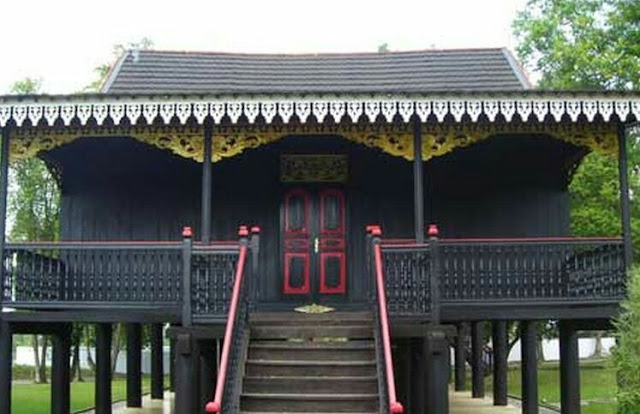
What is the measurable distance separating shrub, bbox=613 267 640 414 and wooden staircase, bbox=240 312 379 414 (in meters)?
3.12

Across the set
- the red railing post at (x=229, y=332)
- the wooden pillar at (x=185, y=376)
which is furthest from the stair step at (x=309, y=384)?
the wooden pillar at (x=185, y=376)

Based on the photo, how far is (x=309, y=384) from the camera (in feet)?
38.3

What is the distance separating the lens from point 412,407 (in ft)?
47.4

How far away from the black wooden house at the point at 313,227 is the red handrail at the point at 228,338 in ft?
0.10

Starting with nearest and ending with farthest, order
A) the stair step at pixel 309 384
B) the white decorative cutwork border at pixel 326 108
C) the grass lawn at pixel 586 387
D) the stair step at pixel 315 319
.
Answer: the stair step at pixel 309 384 < the stair step at pixel 315 319 < the white decorative cutwork border at pixel 326 108 < the grass lawn at pixel 586 387

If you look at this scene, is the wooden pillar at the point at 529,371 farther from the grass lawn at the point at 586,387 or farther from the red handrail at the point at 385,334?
the red handrail at the point at 385,334

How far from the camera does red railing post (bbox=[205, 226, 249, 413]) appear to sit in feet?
32.6

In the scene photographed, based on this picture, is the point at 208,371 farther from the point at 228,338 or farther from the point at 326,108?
the point at 326,108

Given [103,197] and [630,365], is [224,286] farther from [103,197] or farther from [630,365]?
[630,365]

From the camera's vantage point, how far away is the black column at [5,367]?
13.6 m

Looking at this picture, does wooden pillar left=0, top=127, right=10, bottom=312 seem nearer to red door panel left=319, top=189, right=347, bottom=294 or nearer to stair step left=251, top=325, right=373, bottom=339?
stair step left=251, top=325, right=373, bottom=339

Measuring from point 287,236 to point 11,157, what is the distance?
4.84 meters

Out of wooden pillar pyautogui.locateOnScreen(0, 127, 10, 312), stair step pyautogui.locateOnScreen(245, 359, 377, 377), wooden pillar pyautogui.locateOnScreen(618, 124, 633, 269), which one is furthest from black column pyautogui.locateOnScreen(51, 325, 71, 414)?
wooden pillar pyautogui.locateOnScreen(618, 124, 633, 269)

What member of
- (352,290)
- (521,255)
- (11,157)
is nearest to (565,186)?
(521,255)
